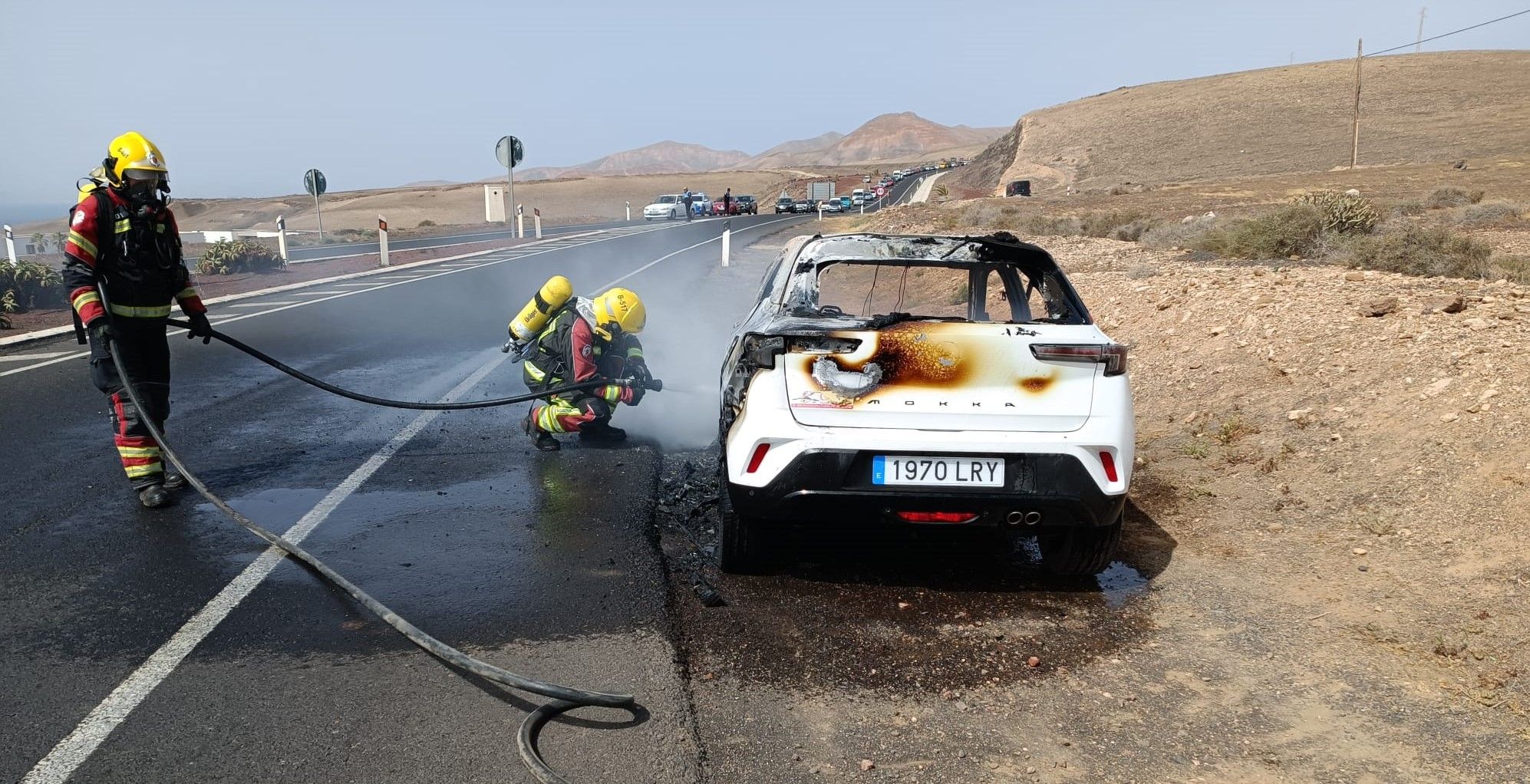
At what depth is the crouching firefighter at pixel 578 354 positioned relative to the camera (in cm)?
722

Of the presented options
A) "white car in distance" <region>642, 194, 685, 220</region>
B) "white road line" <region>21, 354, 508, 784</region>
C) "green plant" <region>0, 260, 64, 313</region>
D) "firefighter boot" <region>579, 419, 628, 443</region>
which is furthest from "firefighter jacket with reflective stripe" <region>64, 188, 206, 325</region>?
"white car in distance" <region>642, 194, 685, 220</region>

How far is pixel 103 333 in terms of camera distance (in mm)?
5859

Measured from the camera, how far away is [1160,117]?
87.2 meters

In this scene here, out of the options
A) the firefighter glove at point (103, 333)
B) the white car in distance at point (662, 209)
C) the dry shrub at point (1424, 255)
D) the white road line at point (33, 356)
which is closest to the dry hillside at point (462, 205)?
the white car in distance at point (662, 209)

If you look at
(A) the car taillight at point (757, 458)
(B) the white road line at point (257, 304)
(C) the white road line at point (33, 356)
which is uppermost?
(A) the car taillight at point (757, 458)

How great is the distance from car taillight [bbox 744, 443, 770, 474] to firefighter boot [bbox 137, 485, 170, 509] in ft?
11.8

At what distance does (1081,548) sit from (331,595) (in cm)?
326

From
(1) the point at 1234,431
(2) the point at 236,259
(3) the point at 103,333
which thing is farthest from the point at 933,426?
(2) the point at 236,259

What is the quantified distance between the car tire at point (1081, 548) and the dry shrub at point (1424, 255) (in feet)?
27.3

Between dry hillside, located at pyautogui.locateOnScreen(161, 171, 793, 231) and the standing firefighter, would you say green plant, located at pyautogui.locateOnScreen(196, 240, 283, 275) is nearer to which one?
the standing firefighter

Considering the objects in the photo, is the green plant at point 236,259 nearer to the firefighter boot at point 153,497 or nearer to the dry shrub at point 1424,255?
the firefighter boot at point 153,497

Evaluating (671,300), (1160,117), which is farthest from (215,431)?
(1160,117)

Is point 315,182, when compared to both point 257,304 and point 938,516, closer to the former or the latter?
point 257,304

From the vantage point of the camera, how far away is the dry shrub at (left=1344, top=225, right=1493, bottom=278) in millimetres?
11117
